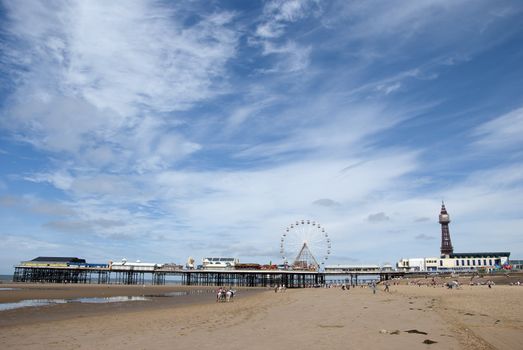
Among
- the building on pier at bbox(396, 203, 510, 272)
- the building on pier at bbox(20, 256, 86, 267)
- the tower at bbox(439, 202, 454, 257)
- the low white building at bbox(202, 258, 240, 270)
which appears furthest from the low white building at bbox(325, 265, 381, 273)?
the building on pier at bbox(20, 256, 86, 267)

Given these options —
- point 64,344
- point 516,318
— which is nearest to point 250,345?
point 64,344

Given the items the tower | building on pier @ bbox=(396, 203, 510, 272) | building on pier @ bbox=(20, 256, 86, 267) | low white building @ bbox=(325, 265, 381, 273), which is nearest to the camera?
building on pier @ bbox=(20, 256, 86, 267)

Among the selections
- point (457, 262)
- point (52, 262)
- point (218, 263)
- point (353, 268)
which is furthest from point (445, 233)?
point (52, 262)

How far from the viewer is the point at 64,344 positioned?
11.5 meters

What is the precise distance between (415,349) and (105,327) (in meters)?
11.7

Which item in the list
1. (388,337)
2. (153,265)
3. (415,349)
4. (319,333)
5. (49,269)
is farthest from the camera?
(153,265)

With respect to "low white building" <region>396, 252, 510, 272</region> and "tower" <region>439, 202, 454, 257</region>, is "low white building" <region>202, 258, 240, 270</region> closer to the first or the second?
"low white building" <region>396, 252, 510, 272</region>

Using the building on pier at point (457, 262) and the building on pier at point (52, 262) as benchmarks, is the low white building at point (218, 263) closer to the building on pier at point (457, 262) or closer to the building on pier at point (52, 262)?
the building on pier at point (52, 262)

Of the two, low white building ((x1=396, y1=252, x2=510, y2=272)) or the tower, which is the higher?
the tower

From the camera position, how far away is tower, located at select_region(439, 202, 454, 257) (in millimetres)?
146500

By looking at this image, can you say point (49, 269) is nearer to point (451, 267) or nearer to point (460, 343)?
point (460, 343)

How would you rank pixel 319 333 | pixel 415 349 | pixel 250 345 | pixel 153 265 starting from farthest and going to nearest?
pixel 153 265 < pixel 319 333 < pixel 250 345 < pixel 415 349

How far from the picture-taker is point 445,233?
14950 centimetres

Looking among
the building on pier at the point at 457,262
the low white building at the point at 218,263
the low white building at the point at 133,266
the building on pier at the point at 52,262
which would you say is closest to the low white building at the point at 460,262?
the building on pier at the point at 457,262
